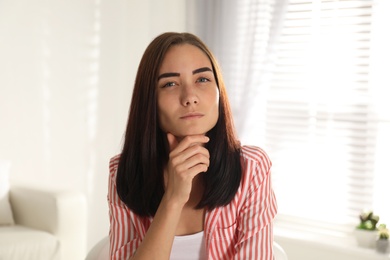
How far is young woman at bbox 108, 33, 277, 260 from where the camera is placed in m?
1.39

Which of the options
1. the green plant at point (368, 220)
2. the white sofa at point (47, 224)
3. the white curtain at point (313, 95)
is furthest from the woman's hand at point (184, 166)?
the white curtain at point (313, 95)

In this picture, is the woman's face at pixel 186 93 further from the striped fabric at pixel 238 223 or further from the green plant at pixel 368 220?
the green plant at pixel 368 220

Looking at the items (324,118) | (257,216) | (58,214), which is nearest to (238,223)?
(257,216)

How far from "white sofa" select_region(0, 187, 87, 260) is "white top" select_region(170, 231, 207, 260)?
65.4 inches

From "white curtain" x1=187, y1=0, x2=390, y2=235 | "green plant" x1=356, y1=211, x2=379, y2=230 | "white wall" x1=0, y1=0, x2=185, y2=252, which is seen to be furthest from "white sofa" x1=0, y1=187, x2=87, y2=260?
"green plant" x1=356, y1=211, x2=379, y2=230

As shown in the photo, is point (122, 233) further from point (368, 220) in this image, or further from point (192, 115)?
point (368, 220)

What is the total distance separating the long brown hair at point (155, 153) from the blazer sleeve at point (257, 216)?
0.16 ft

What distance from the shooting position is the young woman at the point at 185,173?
4.57ft

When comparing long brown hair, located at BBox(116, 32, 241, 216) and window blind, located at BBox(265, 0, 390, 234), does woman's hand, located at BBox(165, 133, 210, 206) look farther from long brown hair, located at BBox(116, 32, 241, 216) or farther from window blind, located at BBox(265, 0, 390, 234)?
window blind, located at BBox(265, 0, 390, 234)

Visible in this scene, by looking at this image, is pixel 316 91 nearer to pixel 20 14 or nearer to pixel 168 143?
pixel 20 14

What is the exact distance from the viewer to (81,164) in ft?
13.0

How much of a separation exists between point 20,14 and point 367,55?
196cm

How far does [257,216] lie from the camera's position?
4.90ft

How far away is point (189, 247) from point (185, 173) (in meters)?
0.23
